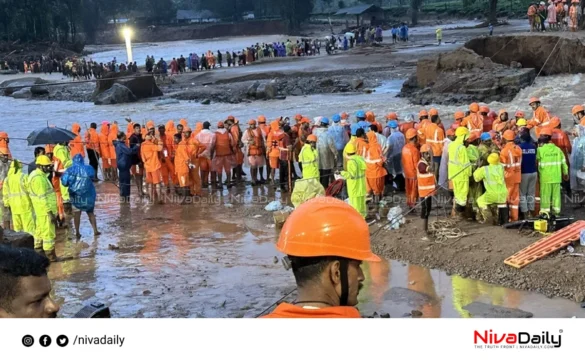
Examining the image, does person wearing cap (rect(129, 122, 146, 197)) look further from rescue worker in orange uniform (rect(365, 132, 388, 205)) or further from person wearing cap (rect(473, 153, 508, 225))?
person wearing cap (rect(473, 153, 508, 225))

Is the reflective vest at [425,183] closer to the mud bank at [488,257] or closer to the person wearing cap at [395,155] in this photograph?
the mud bank at [488,257]

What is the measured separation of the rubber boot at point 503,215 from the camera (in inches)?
395

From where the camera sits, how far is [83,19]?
8531 cm

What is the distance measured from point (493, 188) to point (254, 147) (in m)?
5.93

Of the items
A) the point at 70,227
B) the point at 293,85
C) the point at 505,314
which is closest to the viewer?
the point at 505,314

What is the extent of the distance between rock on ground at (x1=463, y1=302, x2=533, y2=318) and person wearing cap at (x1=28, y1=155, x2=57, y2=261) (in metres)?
5.39

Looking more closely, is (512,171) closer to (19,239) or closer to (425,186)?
(425,186)

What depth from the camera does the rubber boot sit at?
10.0 meters

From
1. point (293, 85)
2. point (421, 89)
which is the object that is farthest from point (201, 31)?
point (421, 89)

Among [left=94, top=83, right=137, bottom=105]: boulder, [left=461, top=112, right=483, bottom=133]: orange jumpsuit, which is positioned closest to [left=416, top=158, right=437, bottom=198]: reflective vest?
[left=461, top=112, right=483, bottom=133]: orange jumpsuit

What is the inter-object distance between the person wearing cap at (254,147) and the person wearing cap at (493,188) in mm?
5553
